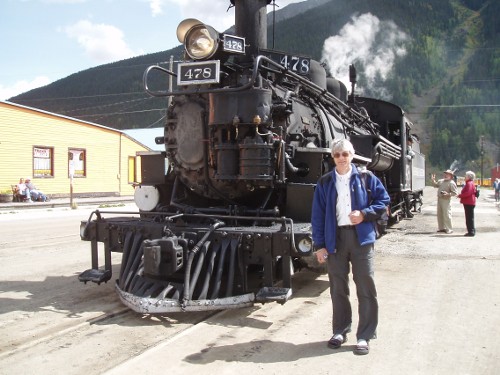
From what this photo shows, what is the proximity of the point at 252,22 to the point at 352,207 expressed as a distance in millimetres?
3049

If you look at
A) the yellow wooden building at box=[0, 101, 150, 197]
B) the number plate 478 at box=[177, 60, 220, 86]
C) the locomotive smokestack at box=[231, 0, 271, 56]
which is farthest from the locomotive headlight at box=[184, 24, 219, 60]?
the yellow wooden building at box=[0, 101, 150, 197]

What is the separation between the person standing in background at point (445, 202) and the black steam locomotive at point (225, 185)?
658 cm

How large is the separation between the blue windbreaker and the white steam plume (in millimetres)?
20544

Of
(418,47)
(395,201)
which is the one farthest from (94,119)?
(395,201)

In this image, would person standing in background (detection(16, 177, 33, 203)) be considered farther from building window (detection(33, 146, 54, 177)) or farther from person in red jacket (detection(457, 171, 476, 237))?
person in red jacket (detection(457, 171, 476, 237))

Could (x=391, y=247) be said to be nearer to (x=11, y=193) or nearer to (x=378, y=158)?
(x=378, y=158)

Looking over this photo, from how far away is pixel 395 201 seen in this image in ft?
38.8

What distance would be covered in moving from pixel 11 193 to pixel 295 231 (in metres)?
22.1

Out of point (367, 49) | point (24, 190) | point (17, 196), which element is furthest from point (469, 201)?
point (367, 49)

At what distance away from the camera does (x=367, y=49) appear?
5819 centimetres

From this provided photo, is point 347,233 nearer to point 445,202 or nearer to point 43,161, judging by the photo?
point 445,202

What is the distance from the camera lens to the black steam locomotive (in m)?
4.87

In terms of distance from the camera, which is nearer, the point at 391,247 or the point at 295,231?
the point at 295,231

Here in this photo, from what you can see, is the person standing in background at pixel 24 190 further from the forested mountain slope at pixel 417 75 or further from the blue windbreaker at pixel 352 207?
the forested mountain slope at pixel 417 75
